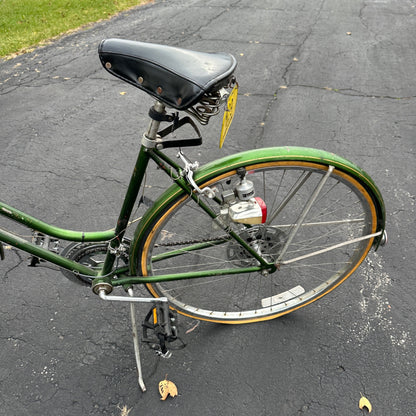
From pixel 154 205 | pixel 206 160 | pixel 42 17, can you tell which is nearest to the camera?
pixel 154 205

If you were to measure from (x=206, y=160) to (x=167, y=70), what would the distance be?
218cm

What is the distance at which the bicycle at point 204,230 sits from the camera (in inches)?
56.1

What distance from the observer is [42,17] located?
7121mm

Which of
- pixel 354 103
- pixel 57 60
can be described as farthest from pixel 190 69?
pixel 57 60

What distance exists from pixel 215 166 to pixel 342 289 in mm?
1401

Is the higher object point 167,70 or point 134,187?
point 167,70

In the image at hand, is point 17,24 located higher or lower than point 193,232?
higher

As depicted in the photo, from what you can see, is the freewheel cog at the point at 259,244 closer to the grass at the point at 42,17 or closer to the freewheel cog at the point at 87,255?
the freewheel cog at the point at 87,255

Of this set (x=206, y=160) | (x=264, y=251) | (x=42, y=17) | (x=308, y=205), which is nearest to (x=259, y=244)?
(x=264, y=251)

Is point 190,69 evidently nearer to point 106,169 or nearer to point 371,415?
point 371,415

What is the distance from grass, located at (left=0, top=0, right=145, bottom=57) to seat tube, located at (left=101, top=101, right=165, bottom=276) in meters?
5.28

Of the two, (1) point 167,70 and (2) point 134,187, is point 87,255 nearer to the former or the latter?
(2) point 134,187

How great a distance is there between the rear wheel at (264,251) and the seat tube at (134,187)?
0.50 ft

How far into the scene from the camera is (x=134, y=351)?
7.18 ft
